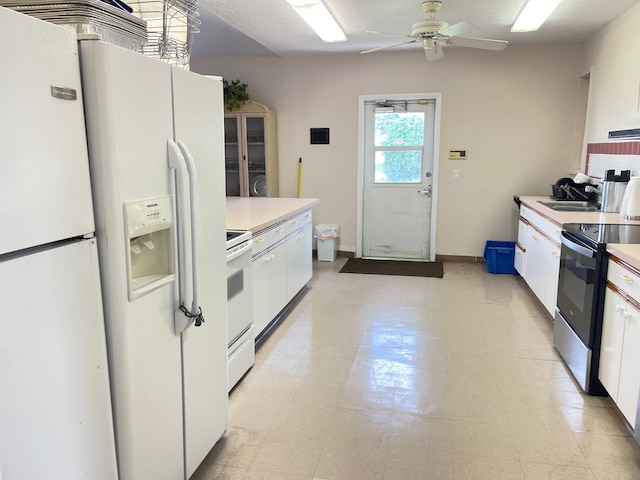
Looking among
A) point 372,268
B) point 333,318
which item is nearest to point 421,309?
point 333,318

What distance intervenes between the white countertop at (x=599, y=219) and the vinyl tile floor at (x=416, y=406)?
85 cm

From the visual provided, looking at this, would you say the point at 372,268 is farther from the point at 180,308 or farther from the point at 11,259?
the point at 11,259

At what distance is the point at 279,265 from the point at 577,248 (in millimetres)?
2024

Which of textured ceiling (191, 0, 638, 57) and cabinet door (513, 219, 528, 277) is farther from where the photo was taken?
cabinet door (513, 219, 528, 277)

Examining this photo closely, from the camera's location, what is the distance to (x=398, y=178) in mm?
5879

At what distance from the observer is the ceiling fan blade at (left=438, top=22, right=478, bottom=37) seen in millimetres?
3380

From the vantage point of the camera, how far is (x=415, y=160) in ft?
19.0

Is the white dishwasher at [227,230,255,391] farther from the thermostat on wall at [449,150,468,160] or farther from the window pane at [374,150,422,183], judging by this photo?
the thermostat on wall at [449,150,468,160]

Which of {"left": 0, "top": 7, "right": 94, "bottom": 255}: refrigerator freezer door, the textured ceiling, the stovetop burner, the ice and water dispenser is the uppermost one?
the textured ceiling

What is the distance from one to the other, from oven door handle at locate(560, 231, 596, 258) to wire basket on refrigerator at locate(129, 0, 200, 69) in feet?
7.33

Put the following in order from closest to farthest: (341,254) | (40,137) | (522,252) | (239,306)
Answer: (40,137) → (239,306) → (522,252) → (341,254)

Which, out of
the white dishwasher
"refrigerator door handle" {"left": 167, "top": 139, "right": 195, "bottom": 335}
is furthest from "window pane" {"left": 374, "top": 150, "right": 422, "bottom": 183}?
"refrigerator door handle" {"left": 167, "top": 139, "right": 195, "bottom": 335}

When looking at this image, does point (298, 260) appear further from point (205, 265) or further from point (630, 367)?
point (630, 367)

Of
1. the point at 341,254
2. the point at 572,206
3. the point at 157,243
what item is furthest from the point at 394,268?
the point at 157,243
